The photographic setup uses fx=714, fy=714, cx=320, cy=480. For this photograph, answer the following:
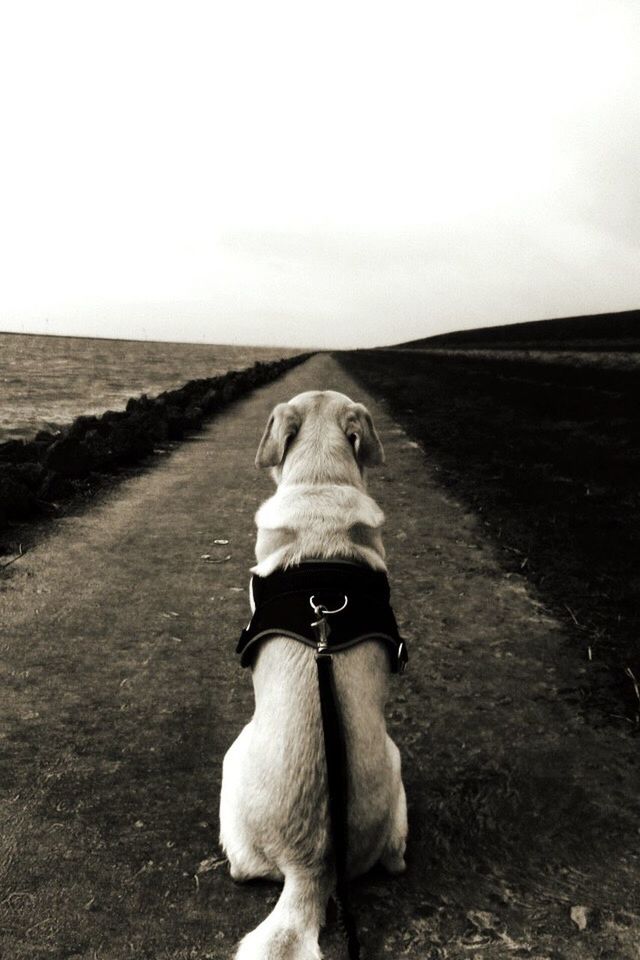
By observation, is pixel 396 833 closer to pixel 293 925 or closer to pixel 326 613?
pixel 293 925

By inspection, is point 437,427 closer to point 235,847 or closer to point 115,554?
point 115,554

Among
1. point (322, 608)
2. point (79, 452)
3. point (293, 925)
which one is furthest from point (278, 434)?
point (79, 452)

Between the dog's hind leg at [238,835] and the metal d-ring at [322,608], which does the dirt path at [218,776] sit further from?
the metal d-ring at [322,608]

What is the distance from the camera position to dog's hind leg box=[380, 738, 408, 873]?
2699mm

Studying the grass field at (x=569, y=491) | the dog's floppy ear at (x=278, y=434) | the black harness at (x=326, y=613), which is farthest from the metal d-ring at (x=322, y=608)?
the grass field at (x=569, y=491)

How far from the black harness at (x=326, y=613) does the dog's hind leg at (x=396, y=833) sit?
26 centimetres

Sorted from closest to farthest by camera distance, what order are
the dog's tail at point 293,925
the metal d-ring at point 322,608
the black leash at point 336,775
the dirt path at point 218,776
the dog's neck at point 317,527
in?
the dog's tail at point 293,925 → the black leash at point 336,775 → the dirt path at point 218,776 → the metal d-ring at point 322,608 → the dog's neck at point 317,527

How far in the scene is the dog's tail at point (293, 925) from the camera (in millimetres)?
2080

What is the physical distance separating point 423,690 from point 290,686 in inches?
74.8

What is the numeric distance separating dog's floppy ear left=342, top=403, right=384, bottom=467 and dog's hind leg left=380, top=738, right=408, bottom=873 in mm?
1412

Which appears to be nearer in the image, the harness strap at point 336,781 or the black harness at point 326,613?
the harness strap at point 336,781

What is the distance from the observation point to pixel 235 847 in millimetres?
2623

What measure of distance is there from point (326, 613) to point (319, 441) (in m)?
1.04

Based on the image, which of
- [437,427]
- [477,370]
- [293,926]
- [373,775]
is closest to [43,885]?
[293,926]
